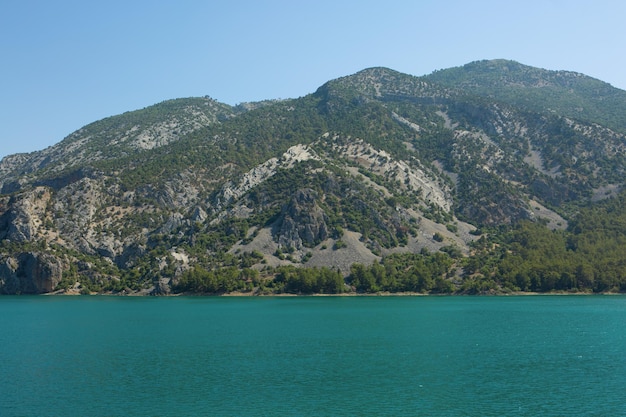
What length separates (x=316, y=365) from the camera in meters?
72.6

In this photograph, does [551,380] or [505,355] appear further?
[505,355]

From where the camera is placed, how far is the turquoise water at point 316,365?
54.8 m

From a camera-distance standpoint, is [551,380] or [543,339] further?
[543,339]

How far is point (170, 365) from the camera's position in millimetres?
73500

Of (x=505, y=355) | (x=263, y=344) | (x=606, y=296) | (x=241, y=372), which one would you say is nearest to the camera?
(x=241, y=372)

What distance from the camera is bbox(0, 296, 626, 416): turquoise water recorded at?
5481 centimetres

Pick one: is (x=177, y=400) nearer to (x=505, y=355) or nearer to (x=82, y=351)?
(x=82, y=351)

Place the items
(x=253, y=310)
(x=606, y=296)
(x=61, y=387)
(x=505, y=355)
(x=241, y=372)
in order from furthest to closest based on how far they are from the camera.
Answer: (x=606, y=296) → (x=253, y=310) → (x=505, y=355) → (x=241, y=372) → (x=61, y=387)

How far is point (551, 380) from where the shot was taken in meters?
64.0

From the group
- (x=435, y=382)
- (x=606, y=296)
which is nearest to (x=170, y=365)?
(x=435, y=382)

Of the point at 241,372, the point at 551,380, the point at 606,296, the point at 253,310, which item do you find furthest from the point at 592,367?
the point at 606,296

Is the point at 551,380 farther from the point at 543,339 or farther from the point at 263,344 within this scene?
the point at 263,344

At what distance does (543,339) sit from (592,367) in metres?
22.6

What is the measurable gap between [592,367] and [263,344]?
45672 mm
